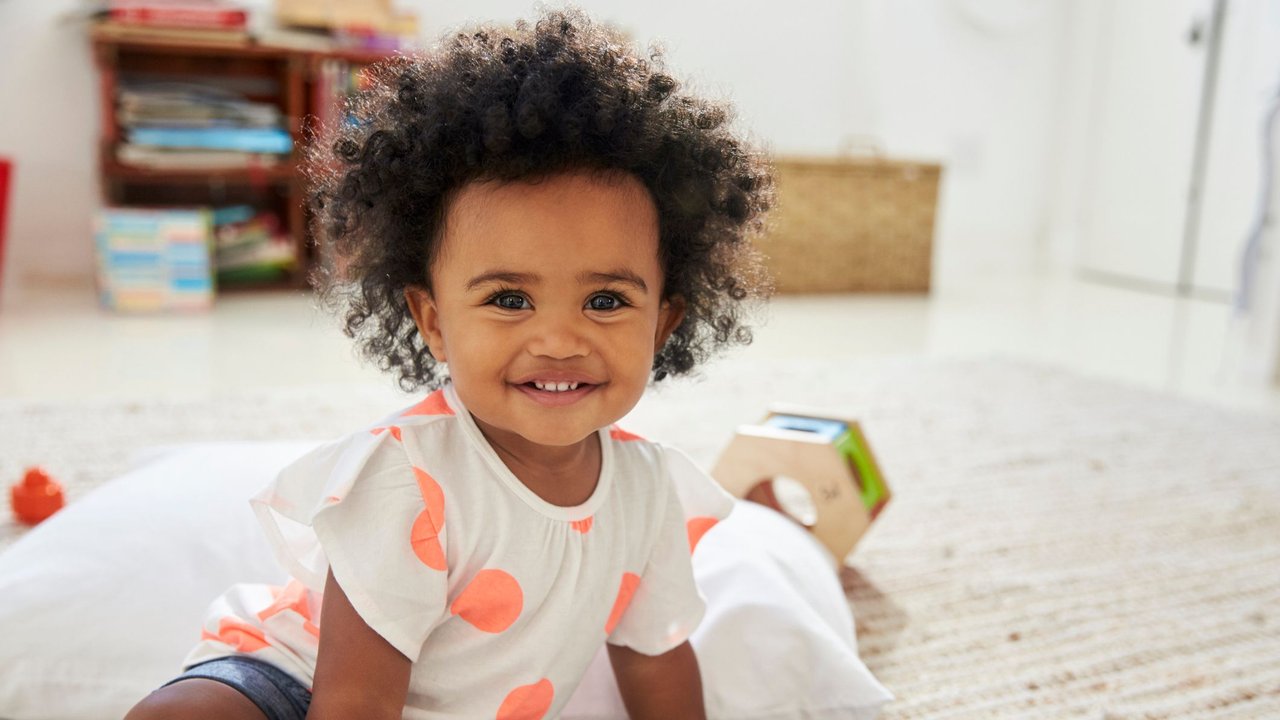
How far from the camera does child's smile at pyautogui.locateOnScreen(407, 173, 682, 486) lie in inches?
24.5

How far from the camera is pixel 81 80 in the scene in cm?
287

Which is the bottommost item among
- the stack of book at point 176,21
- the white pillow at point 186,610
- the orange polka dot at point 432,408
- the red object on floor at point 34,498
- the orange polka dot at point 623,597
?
the red object on floor at point 34,498

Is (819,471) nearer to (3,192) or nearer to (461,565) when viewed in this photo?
(461,565)

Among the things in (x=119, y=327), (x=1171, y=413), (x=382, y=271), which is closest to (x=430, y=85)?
(x=382, y=271)

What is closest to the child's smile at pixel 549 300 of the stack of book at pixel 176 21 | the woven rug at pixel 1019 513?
the woven rug at pixel 1019 513

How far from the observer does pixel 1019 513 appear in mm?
1419

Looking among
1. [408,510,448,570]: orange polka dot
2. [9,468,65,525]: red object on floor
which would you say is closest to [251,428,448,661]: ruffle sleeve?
[408,510,448,570]: orange polka dot

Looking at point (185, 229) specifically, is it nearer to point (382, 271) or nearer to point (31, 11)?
point (31, 11)

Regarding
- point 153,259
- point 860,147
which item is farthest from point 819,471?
point 860,147

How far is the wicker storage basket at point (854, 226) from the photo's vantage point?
10.4 feet

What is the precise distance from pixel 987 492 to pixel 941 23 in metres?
2.81

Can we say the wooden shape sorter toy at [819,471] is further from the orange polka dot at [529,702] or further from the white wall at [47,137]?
the white wall at [47,137]

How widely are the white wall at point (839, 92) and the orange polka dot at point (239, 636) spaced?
7.96ft

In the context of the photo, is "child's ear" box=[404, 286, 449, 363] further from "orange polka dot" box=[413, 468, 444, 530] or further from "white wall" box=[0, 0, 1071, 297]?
"white wall" box=[0, 0, 1071, 297]
